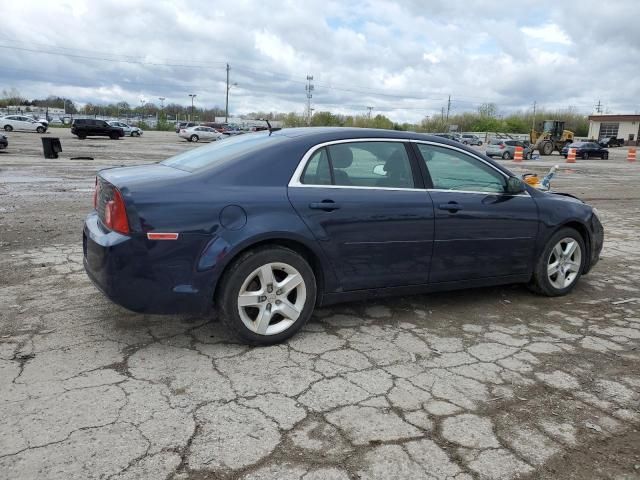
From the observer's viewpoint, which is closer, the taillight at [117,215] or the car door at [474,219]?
the taillight at [117,215]

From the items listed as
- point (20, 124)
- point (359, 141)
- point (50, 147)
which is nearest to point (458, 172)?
point (359, 141)

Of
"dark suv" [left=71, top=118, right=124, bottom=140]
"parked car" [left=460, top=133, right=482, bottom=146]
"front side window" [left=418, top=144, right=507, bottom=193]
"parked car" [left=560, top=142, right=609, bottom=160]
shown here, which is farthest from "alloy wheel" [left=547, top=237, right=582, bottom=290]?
"parked car" [left=460, top=133, right=482, bottom=146]

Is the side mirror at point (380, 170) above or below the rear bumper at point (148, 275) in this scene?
above

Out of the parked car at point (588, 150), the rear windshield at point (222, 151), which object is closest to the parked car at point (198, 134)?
the parked car at point (588, 150)

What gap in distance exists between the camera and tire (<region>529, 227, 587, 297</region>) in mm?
4965

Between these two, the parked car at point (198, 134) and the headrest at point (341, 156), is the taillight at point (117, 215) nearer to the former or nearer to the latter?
the headrest at point (341, 156)

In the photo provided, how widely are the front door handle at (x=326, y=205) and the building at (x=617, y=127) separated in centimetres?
8205

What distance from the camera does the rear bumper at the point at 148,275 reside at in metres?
3.38

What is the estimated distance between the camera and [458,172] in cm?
449

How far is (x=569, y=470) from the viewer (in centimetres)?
254

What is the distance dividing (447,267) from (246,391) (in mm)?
2014

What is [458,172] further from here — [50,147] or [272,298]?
[50,147]

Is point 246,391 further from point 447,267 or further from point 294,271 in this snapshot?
point 447,267

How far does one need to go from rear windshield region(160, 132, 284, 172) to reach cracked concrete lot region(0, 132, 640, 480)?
1222mm
